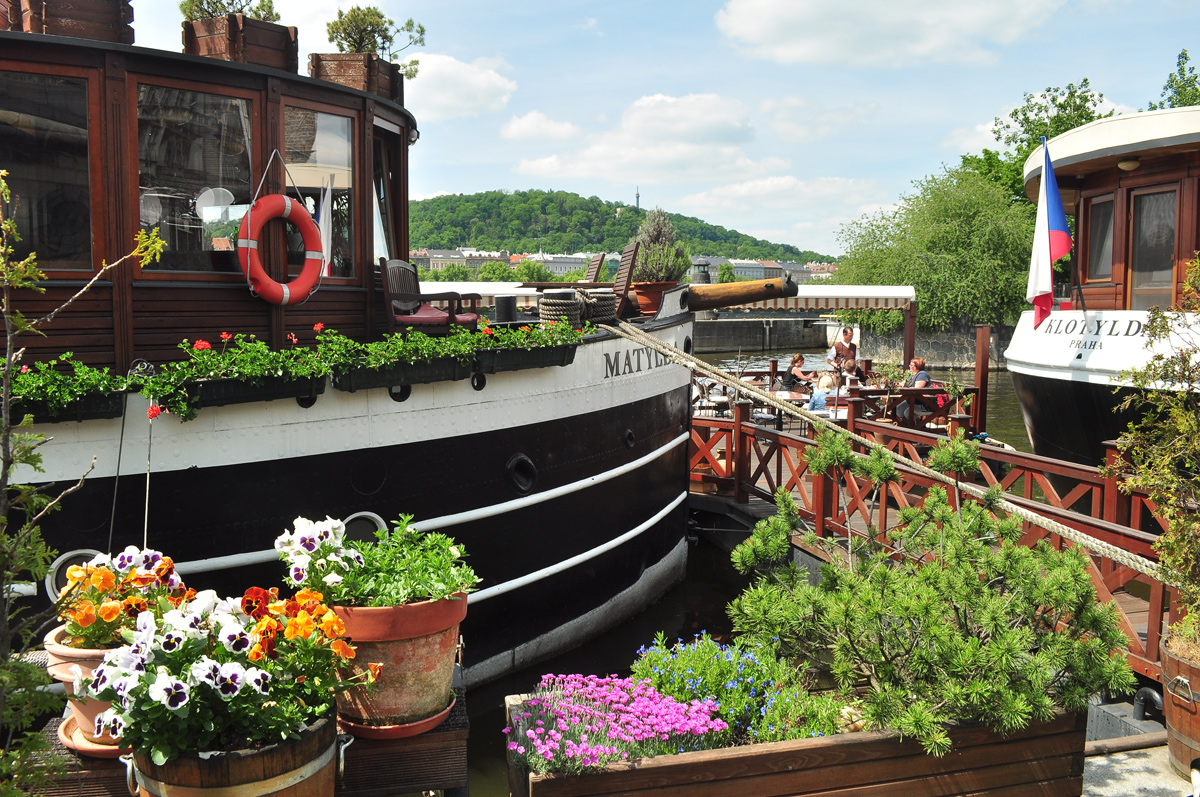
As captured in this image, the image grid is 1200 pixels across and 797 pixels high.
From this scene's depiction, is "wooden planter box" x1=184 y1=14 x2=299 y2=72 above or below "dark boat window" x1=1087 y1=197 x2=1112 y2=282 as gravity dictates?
above

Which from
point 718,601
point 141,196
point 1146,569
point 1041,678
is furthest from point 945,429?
point 141,196

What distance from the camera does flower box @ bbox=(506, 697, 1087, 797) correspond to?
3.21m

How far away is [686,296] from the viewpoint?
392 inches

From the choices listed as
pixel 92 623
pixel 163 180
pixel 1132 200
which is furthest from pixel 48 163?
pixel 1132 200

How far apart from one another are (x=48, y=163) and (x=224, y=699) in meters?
3.74

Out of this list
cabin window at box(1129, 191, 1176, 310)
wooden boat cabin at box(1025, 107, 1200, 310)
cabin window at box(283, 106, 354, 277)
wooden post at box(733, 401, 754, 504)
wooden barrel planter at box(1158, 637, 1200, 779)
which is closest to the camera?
wooden barrel planter at box(1158, 637, 1200, 779)

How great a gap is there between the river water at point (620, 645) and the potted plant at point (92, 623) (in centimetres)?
357

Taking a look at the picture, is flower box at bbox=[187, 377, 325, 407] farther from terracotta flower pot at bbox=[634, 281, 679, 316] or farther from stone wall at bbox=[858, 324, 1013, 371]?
stone wall at bbox=[858, 324, 1013, 371]

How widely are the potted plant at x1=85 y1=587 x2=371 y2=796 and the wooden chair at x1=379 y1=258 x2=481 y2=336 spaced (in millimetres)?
3697

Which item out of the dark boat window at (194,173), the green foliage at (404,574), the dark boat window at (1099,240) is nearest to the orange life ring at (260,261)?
the dark boat window at (194,173)

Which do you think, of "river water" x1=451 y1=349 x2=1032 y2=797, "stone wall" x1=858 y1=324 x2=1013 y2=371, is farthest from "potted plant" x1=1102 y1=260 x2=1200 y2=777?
"stone wall" x1=858 y1=324 x2=1013 y2=371

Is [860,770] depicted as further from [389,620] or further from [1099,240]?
[1099,240]

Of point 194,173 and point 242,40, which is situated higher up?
point 242,40

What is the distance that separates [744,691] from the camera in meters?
3.64
